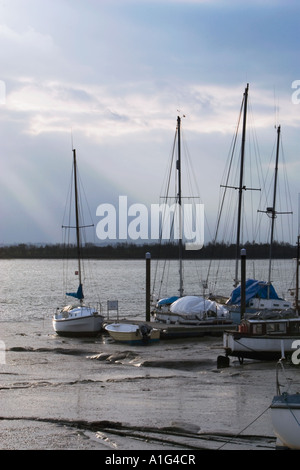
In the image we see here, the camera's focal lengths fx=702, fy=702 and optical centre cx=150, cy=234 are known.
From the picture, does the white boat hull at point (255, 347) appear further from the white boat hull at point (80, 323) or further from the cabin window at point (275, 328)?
the white boat hull at point (80, 323)

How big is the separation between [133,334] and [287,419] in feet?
77.3

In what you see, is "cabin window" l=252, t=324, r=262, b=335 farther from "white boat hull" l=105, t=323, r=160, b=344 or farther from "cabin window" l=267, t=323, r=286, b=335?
"white boat hull" l=105, t=323, r=160, b=344

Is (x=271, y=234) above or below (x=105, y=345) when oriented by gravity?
above

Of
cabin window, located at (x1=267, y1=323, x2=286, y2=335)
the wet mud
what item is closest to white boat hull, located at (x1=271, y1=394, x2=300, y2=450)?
the wet mud

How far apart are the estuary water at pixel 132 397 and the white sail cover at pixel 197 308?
2503 mm

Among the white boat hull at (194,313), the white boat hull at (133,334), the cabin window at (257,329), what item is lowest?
the white boat hull at (133,334)

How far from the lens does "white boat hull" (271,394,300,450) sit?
13.7 meters

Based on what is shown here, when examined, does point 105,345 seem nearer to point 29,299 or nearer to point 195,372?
point 195,372

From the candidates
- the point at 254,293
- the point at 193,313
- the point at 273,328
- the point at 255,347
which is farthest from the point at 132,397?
the point at 254,293

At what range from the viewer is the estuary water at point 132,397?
16.1 m

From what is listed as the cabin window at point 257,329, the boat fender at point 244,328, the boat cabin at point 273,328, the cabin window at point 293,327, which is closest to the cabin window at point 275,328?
the boat cabin at point 273,328
